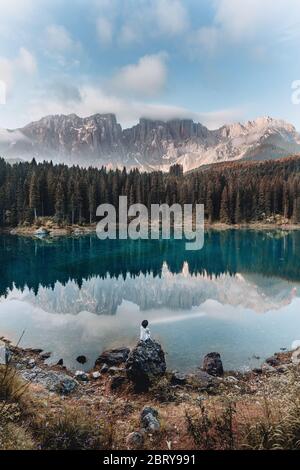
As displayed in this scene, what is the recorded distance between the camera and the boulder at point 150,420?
11305 millimetres

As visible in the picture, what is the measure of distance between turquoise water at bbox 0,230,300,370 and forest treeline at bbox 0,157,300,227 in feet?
106

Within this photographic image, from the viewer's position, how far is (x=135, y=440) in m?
10.3

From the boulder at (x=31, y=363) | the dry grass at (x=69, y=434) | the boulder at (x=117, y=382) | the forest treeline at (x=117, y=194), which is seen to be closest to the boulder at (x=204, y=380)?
the boulder at (x=117, y=382)

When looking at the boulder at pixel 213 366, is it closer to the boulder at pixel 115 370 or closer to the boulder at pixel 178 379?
the boulder at pixel 178 379

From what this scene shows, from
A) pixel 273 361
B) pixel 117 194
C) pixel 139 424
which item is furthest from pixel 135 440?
pixel 117 194

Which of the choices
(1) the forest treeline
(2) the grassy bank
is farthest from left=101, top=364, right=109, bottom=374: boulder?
(1) the forest treeline

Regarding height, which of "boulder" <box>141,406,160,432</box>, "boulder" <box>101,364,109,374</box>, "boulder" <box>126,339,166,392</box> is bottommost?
"boulder" <box>101,364,109,374</box>

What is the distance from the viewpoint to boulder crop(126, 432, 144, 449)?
1010 centimetres

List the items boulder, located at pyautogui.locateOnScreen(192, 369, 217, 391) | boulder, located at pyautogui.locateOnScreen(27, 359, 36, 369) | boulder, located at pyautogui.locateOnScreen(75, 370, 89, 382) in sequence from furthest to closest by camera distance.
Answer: boulder, located at pyautogui.locateOnScreen(27, 359, 36, 369)
boulder, located at pyautogui.locateOnScreen(75, 370, 89, 382)
boulder, located at pyautogui.locateOnScreen(192, 369, 217, 391)

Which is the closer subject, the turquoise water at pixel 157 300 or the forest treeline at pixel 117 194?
the turquoise water at pixel 157 300

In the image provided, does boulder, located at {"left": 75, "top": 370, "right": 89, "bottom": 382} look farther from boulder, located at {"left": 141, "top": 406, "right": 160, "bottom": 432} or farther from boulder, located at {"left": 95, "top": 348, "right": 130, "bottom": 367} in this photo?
boulder, located at {"left": 141, "top": 406, "right": 160, "bottom": 432}

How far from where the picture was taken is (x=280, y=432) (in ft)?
27.3

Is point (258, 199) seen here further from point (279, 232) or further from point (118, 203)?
point (118, 203)

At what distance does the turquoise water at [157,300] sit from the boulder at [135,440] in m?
10.1
